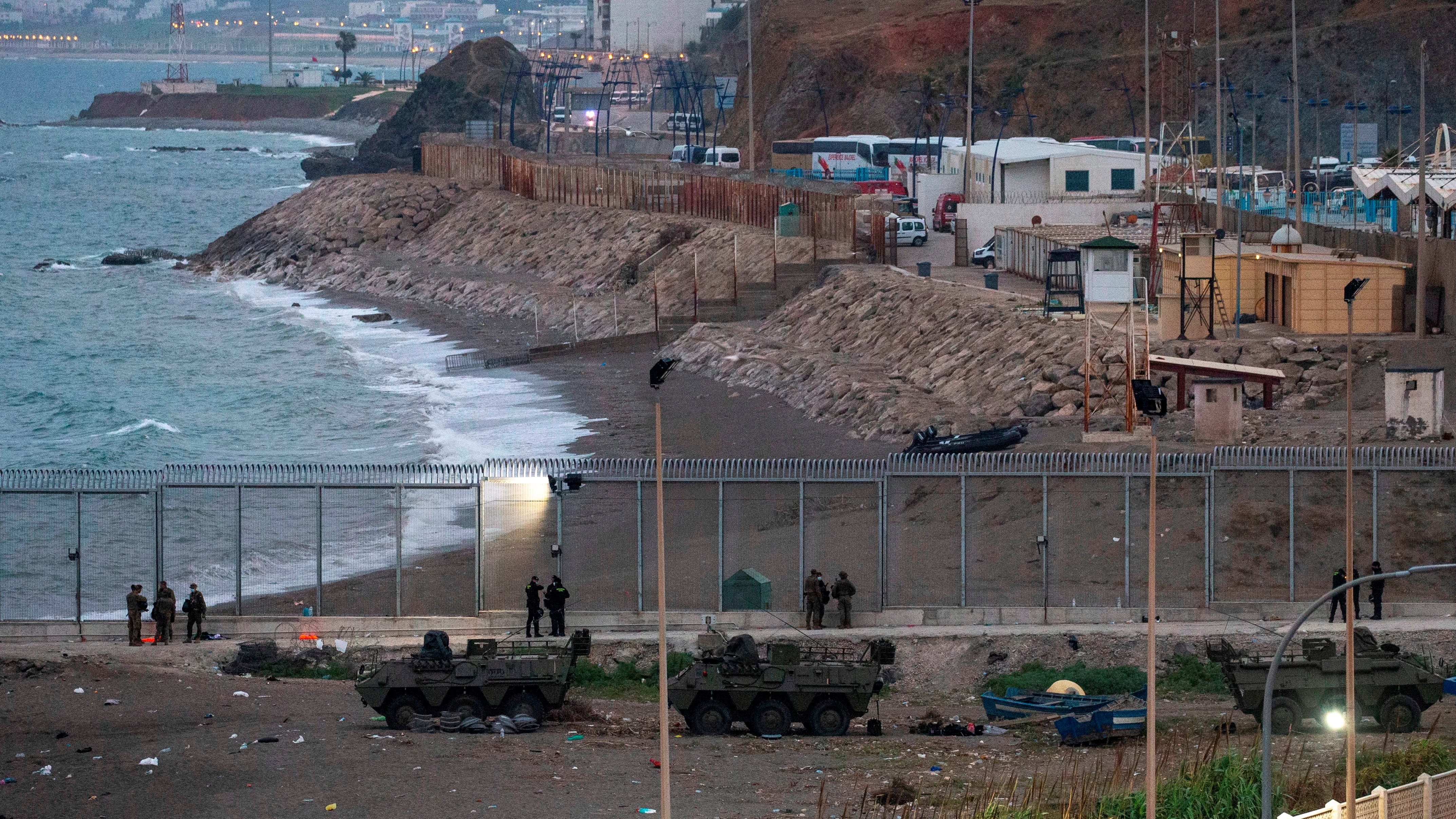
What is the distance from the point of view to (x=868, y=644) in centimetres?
2327

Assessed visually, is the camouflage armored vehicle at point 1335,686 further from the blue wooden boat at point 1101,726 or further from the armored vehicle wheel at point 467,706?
the armored vehicle wheel at point 467,706

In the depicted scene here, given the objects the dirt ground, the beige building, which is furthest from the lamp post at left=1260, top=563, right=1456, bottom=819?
the beige building

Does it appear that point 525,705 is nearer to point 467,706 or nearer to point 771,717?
point 467,706

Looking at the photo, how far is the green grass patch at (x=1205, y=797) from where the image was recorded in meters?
17.1

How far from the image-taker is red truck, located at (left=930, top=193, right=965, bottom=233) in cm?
7194

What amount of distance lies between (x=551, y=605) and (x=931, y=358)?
2326 centimetres

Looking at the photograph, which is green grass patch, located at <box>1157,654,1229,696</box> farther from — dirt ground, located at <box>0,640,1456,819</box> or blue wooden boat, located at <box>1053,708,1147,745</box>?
blue wooden boat, located at <box>1053,708,1147,745</box>

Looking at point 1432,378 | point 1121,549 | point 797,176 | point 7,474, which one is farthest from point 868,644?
point 797,176

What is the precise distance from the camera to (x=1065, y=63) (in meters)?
109

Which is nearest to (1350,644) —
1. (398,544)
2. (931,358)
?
(398,544)

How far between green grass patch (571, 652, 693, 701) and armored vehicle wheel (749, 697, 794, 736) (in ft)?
7.57

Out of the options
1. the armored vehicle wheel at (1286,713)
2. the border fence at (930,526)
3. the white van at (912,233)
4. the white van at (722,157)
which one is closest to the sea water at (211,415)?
the border fence at (930,526)

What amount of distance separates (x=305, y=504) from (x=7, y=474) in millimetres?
14201

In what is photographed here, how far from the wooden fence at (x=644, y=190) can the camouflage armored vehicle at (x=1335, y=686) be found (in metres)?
41.5
